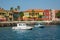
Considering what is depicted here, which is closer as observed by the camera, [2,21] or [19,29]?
[19,29]

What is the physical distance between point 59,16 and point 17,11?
201 centimetres

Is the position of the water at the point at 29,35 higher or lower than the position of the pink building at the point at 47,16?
lower

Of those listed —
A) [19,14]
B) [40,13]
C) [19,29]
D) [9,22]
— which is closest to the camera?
[19,29]

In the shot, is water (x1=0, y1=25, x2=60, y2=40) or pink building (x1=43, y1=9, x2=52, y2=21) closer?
water (x1=0, y1=25, x2=60, y2=40)

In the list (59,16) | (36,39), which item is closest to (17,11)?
(59,16)

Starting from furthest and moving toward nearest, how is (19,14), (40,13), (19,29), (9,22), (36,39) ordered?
(40,13) → (9,22) → (19,14) → (19,29) → (36,39)

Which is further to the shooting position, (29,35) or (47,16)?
(47,16)

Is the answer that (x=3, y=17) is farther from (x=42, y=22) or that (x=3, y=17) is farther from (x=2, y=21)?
(x=42, y=22)

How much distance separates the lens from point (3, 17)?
1156 cm

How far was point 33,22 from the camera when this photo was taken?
1247 cm

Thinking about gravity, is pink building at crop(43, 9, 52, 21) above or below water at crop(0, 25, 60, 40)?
above

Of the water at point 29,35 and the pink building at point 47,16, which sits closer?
the water at point 29,35

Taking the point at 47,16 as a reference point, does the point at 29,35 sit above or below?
below

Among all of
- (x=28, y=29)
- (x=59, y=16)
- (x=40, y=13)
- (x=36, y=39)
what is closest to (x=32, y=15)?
(x=40, y=13)
